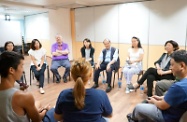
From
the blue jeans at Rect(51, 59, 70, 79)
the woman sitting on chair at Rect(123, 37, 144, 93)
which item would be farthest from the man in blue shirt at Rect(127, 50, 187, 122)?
the blue jeans at Rect(51, 59, 70, 79)

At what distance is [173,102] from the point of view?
1574 millimetres

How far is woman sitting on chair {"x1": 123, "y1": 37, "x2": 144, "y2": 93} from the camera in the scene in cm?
377

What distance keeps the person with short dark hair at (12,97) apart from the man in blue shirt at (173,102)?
116 cm

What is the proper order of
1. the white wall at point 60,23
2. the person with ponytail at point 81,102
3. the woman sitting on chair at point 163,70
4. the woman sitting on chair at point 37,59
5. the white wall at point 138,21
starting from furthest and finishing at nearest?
the white wall at point 60,23 < the white wall at point 138,21 < the woman sitting on chair at point 37,59 < the woman sitting on chair at point 163,70 < the person with ponytail at point 81,102

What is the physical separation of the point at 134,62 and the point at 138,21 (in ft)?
6.77

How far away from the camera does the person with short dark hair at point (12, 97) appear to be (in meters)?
1.33

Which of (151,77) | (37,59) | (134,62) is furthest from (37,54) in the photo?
(151,77)

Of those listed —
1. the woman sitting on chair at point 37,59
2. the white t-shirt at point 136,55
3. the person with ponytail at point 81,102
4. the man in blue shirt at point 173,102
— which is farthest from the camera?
the woman sitting on chair at point 37,59

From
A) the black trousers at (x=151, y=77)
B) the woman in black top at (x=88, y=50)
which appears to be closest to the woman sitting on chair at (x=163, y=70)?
the black trousers at (x=151, y=77)

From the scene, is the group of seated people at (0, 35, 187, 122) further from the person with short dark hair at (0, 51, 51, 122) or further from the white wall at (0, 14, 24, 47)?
the white wall at (0, 14, 24, 47)

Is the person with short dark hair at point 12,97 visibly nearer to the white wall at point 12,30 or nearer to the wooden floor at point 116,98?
the wooden floor at point 116,98

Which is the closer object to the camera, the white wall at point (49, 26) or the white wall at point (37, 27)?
the white wall at point (49, 26)

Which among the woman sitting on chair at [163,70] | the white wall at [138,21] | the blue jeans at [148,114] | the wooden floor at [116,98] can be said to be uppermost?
the white wall at [138,21]

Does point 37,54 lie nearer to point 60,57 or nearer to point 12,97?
point 60,57
